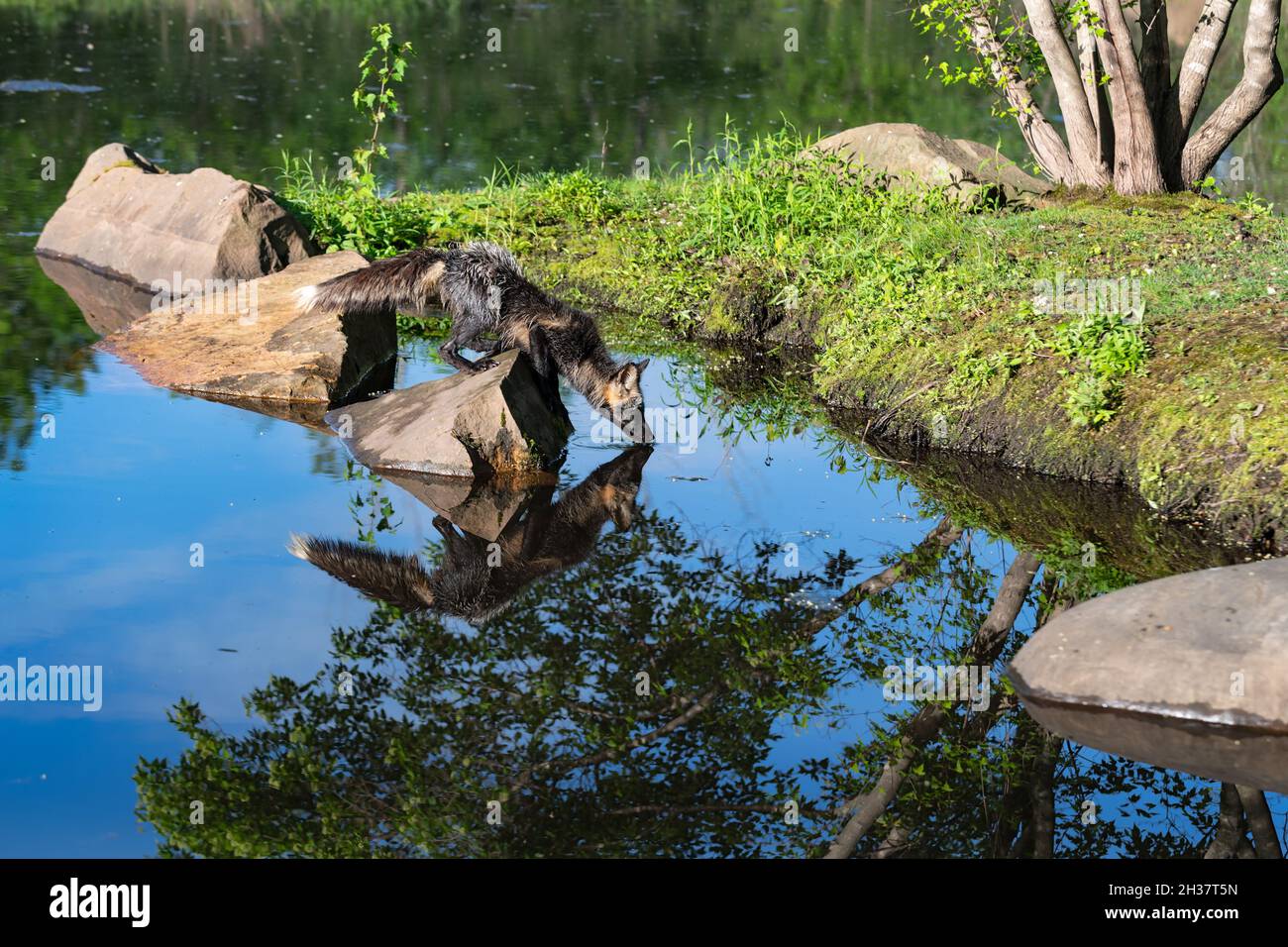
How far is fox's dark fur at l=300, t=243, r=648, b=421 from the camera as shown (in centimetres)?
944

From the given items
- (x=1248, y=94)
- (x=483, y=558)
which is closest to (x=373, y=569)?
(x=483, y=558)

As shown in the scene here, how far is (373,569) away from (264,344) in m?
3.62

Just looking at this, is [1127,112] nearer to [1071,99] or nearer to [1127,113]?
[1127,113]

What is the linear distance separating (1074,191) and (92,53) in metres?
18.3

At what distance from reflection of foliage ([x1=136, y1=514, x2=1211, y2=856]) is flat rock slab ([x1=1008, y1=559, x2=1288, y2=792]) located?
0.17 m

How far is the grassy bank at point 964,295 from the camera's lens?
26.3ft

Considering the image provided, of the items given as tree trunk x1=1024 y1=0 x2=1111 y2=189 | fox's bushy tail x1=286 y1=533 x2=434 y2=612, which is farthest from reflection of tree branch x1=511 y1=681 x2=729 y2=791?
tree trunk x1=1024 y1=0 x2=1111 y2=189

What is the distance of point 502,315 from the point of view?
9.58m

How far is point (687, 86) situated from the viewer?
22.3 metres

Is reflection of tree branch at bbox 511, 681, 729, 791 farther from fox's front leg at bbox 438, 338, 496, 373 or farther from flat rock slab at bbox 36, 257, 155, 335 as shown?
flat rock slab at bbox 36, 257, 155, 335

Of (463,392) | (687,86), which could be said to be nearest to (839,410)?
(463,392)

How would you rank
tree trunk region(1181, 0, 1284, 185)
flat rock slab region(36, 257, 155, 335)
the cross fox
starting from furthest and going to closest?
flat rock slab region(36, 257, 155, 335) → tree trunk region(1181, 0, 1284, 185) → the cross fox

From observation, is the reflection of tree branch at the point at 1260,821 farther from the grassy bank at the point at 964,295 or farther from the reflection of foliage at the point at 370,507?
the reflection of foliage at the point at 370,507
